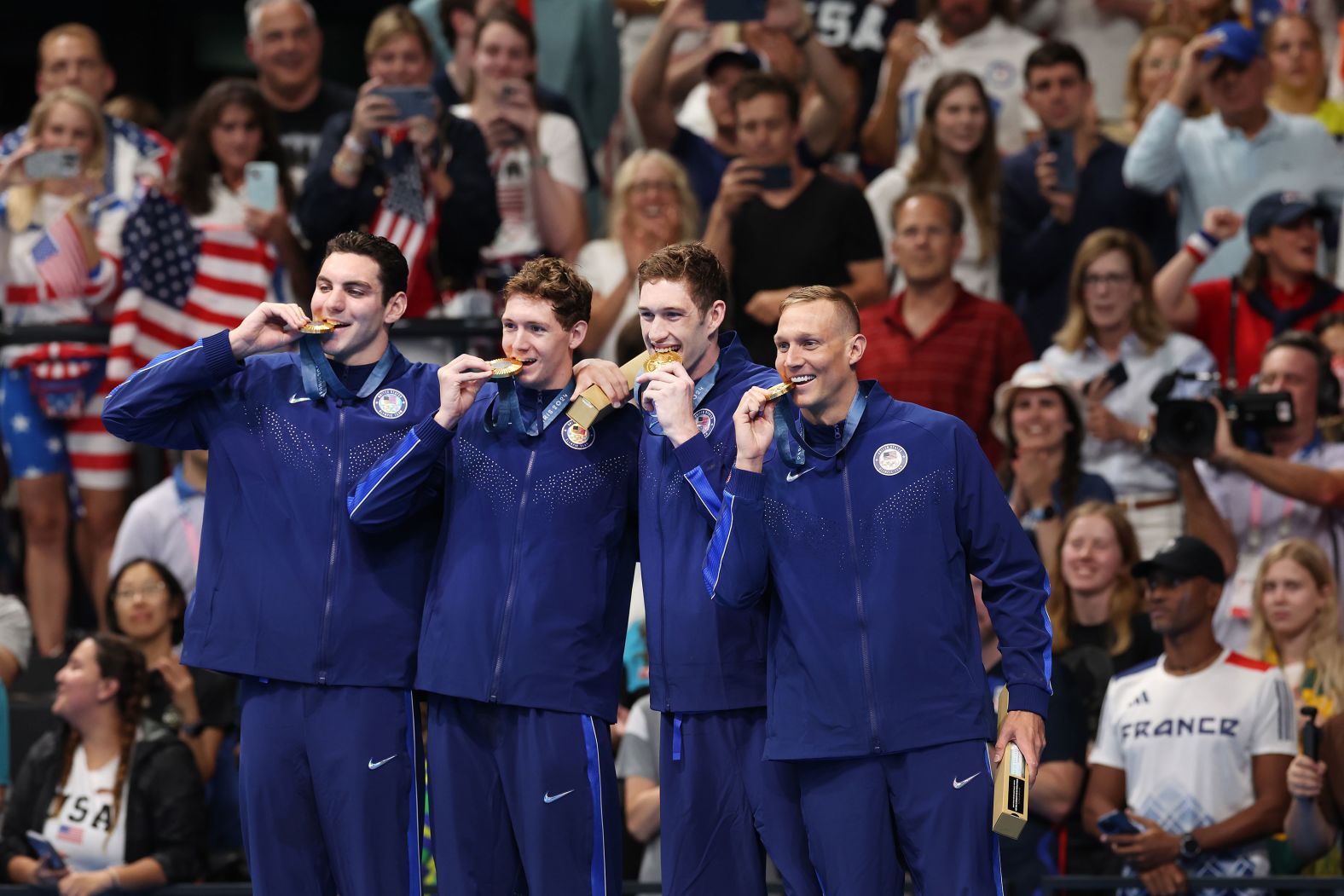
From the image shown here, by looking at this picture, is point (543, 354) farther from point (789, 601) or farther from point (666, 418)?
point (789, 601)

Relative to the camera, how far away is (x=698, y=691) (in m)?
5.71

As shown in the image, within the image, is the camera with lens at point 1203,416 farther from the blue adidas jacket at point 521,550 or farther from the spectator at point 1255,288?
the blue adidas jacket at point 521,550

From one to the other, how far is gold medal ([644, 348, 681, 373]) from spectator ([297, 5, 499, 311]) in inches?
122

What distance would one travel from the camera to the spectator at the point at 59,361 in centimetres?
895

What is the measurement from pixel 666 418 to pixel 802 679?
769mm

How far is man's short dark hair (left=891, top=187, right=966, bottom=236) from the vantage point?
8.88 metres

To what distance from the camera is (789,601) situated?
5.62 m

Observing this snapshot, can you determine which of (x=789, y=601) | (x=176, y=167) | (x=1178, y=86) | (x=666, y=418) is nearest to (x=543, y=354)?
(x=666, y=418)

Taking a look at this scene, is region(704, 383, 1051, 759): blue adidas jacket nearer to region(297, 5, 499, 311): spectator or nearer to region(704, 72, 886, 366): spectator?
region(704, 72, 886, 366): spectator

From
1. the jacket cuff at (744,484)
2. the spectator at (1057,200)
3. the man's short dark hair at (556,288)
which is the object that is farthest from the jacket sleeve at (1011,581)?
the spectator at (1057,200)

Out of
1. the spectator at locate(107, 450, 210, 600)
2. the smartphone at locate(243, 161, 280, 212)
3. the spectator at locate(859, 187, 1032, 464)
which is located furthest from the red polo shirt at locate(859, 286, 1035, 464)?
the spectator at locate(107, 450, 210, 600)

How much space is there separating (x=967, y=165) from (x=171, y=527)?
12.4 feet

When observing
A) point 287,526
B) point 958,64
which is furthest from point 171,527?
point 958,64

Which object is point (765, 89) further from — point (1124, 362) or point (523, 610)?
point (523, 610)
